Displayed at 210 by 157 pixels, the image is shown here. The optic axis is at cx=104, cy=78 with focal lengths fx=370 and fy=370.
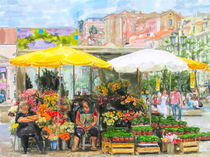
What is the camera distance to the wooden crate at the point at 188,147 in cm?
973

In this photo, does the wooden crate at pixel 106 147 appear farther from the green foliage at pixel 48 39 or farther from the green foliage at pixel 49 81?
the green foliage at pixel 48 39

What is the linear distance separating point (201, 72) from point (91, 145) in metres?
62.0

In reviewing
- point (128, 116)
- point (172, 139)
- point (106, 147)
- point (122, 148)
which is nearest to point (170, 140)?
point (172, 139)

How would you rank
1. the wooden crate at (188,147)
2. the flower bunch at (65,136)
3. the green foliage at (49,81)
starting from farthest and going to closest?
1. the green foliage at (49,81)
2. the flower bunch at (65,136)
3. the wooden crate at (188,147)

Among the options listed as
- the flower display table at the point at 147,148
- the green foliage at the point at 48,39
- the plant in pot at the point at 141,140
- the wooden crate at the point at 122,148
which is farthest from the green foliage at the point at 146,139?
the green foliage at the point at 48,39

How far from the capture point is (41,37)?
44.6ft

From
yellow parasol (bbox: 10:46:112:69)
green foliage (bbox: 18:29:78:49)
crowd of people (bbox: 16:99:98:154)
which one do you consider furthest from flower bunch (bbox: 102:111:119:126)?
green foliage (bbox: 18:29:78:49)

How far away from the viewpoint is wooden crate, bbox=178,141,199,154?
9727 mm

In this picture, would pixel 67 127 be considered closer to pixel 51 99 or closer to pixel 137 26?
pixel 51 99

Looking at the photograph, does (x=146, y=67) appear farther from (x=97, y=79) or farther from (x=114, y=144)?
(x=97, y=79)

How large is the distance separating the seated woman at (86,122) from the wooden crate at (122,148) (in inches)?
33.6

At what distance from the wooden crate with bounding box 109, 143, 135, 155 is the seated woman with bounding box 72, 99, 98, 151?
853 millimetres

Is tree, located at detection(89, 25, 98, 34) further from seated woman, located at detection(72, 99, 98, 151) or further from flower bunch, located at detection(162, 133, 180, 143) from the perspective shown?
flower bunch, located at detection(162, 133, 180, 143)

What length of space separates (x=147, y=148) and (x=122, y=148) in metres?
0.65
